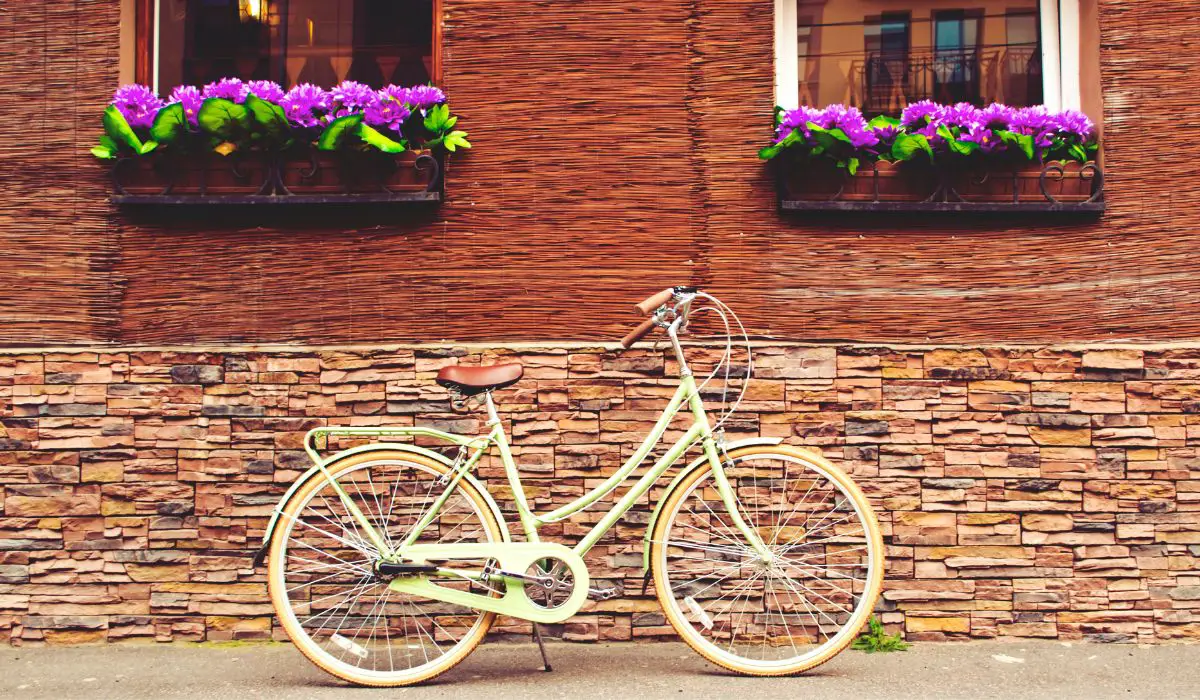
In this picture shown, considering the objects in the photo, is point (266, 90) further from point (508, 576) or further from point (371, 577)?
point (508, 576)

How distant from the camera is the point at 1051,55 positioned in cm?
473

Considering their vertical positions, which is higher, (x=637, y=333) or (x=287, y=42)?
(x=287, y=42)

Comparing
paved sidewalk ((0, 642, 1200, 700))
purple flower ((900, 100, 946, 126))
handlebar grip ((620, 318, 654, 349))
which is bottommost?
paved sidewalk ((0, 642, 1200, 700))

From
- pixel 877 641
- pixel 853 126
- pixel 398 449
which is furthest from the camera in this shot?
pixel 853 126

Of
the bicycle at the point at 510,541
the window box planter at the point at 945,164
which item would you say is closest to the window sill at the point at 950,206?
the window box planter at the point at 945,164

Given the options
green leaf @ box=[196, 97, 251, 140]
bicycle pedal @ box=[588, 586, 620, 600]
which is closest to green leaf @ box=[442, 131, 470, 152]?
green leaf @ box=[196, 97, 251, 140]

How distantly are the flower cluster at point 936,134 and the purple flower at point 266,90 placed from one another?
2.11 meters

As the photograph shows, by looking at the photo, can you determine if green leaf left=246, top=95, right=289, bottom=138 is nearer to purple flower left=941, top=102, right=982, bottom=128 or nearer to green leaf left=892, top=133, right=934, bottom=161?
green leaf left=892, top=133, right=934, bottom=161

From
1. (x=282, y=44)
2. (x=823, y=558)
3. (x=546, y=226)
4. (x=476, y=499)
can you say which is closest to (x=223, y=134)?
(x=282, y=44)

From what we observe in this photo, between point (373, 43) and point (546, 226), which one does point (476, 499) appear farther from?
point (373, 43)

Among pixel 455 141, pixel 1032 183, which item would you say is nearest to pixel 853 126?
pixel 1032 183

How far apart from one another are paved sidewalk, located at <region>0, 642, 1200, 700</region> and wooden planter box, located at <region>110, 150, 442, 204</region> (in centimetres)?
191

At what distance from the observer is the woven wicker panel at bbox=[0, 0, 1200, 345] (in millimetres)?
4473

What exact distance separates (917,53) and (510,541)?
9.46ft
